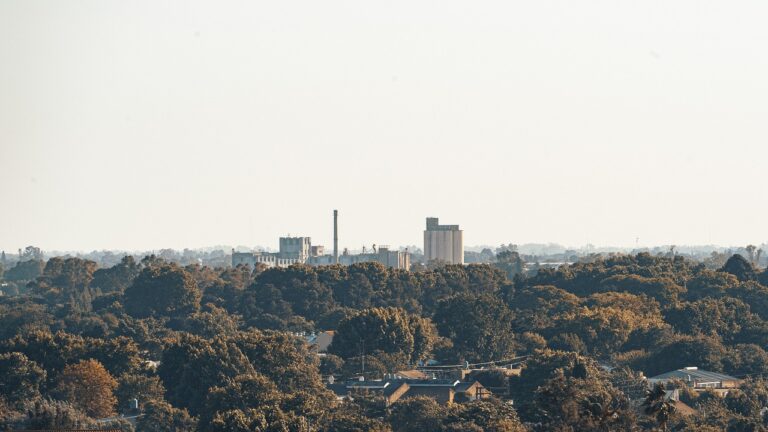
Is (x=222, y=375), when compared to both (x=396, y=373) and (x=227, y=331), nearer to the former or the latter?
(x=396, y=373)

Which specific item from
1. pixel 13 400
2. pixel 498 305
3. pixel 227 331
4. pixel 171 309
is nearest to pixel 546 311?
pixel 498 305

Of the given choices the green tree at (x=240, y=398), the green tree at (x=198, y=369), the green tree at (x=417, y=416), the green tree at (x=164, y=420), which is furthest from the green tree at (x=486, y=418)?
the green tree at (x=198, y=369)

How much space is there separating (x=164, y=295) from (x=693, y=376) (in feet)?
245

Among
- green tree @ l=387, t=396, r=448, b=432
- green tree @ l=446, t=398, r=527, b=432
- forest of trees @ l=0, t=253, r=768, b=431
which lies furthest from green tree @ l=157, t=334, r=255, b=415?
green tree @ l=446, t=398, r=527, b=432

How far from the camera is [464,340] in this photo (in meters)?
123

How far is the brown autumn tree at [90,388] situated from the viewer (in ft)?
299

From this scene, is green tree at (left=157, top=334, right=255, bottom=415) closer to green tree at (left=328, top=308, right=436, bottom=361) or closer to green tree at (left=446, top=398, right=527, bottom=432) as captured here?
green tree at (left=328, top=308, right=436, bottom=361)

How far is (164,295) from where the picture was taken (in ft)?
551

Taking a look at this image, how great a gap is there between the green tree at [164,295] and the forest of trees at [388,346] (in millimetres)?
154

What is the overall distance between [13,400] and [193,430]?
15881mm

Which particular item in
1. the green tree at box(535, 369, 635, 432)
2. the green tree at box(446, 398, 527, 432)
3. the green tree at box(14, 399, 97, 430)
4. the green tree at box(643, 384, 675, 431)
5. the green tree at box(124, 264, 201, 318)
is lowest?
the green tree at box(446, 398, 527, 432)

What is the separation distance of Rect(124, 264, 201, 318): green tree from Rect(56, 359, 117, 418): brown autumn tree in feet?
223

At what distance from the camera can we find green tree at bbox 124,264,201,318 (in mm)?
166625

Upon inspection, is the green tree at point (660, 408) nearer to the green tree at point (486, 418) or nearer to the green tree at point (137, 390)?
the green tree at point (486, 418)
